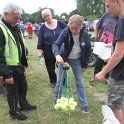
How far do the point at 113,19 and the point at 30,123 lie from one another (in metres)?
2.76

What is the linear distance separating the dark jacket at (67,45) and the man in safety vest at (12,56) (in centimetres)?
58

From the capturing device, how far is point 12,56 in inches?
182

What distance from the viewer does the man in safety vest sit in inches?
174

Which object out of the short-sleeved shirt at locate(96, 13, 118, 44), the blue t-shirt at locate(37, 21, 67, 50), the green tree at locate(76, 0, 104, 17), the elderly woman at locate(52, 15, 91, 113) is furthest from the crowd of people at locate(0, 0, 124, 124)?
the green tree at locate(76, 0, 104, 17)

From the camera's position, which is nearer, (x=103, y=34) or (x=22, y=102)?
(x=22, y=102)

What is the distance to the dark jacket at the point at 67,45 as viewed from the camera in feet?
15.9

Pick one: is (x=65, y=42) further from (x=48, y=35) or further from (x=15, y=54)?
(x=48, y=35)

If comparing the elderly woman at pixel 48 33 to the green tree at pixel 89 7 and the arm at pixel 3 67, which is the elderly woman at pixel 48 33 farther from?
the green tree at pixel 89 7

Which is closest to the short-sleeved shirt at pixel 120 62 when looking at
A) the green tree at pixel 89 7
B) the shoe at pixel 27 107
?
the shoe at pixel 27 107

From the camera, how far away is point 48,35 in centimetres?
642

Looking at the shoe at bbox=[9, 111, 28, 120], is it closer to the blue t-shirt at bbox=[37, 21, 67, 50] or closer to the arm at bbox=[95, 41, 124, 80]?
the blue t-shirt at bbox=[37, 21, 67, 50]

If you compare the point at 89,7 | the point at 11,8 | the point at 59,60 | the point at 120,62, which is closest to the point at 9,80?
the point at 59,60

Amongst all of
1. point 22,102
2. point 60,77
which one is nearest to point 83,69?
point 60,77

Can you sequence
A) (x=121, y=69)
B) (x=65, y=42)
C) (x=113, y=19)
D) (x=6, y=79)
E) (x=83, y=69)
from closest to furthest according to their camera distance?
(x=121, y=69) < (x=6, y=79) < (x=65, y=42) < (x=83, y=69) < (x=113, y=19)
